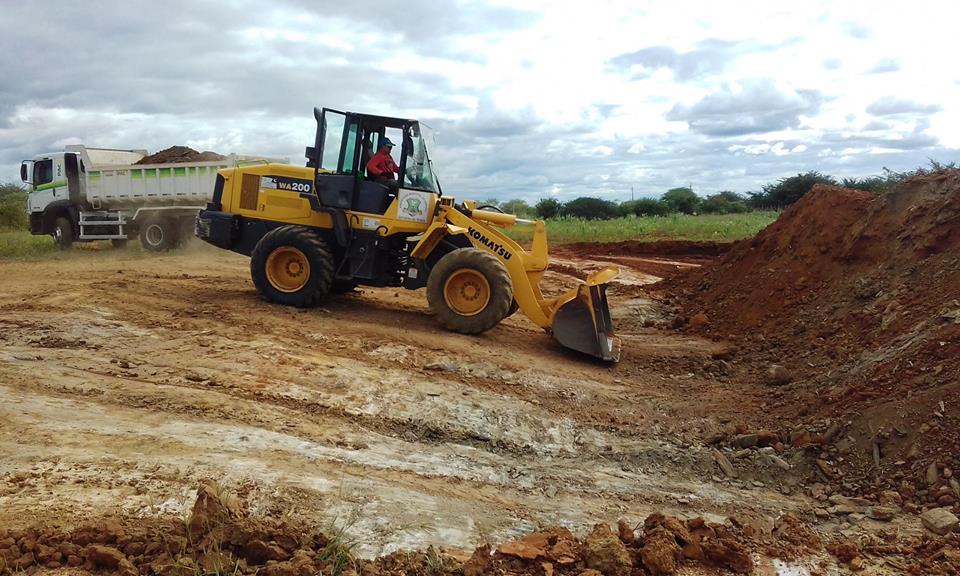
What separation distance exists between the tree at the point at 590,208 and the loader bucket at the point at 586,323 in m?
33.7

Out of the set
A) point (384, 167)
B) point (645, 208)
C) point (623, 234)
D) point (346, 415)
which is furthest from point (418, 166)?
point (645, 208)

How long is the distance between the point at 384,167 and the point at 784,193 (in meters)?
32.5

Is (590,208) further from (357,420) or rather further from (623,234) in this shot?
(357,420)

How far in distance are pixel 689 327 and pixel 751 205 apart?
30452mm

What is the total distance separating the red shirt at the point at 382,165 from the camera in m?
10.3

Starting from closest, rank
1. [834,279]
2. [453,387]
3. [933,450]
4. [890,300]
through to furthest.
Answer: [933,450] < [453,387] < [890,300] < [834,279]

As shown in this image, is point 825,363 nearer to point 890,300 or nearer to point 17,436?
point 890,300

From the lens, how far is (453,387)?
25.3 feet

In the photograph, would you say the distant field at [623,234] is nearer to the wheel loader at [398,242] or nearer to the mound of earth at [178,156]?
the mound of earth at [178,156]

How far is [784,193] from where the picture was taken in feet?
126

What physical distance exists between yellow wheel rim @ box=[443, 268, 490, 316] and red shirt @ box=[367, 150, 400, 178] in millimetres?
1734

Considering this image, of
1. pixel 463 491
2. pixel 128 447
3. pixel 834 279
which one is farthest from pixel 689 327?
pixel 128 447

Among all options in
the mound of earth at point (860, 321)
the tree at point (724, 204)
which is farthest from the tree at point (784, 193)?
the mound of earth at point (860, 321)

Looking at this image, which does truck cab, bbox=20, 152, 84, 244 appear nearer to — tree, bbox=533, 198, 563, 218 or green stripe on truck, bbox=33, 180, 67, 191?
green stripe on truck, bbox=33, 180, 67, 191
